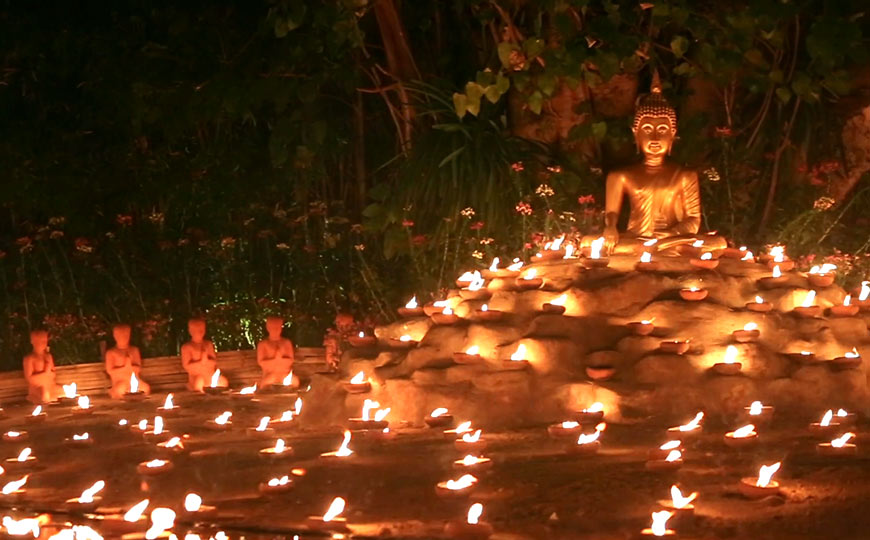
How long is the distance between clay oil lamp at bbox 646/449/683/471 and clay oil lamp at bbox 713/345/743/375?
58.0 inches

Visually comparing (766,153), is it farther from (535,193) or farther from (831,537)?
(831,537)

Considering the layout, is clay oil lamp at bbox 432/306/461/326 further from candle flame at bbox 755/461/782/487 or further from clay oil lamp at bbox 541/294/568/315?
candle flame at bbox 755/461/782/487

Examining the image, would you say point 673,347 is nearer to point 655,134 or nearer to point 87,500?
point 655,134

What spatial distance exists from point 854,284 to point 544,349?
11.9 ft

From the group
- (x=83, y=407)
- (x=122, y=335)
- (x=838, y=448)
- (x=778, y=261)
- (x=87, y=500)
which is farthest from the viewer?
(x=122, y=335)

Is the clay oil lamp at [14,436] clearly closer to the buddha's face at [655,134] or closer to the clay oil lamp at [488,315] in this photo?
the clay oil lamp at [488,315]

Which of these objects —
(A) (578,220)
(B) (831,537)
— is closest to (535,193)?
(A) (578,220)

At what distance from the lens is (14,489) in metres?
6.54

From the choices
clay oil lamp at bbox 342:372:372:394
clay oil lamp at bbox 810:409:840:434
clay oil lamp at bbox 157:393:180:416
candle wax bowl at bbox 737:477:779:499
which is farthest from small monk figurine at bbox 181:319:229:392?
candle wax bowl at bbox 737:477:779:499

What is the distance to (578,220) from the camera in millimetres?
10523

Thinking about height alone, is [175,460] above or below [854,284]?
below

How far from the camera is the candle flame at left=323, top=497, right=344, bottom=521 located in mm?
5614

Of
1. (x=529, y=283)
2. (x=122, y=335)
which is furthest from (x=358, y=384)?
(x=122, y=335)

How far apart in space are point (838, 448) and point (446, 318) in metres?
2.90
